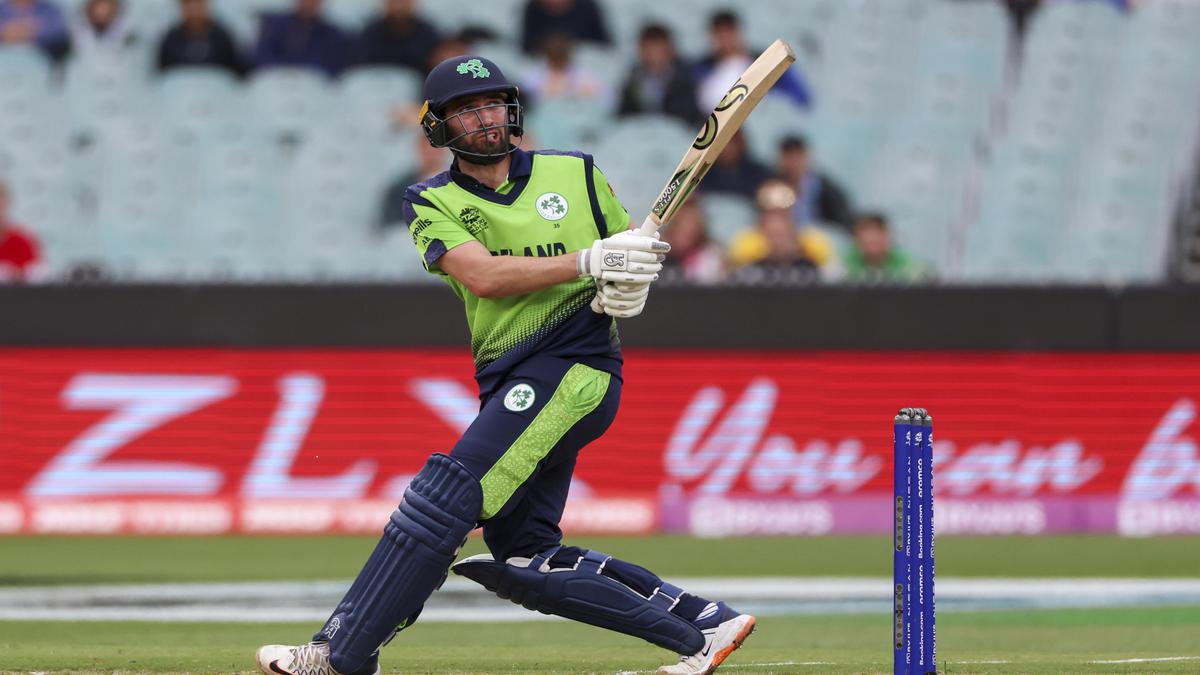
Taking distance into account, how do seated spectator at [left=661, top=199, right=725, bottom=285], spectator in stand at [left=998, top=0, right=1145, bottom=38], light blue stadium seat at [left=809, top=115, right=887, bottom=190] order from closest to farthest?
seated spectator at [left=661, top=199, right=725, bottom=285]
light blue stadium seat at [left=809, top=115, right=887, bottom=190]
spectator in stand at [left=998, top=0, right=1145, bottom=38]

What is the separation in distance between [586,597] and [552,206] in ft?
3.91

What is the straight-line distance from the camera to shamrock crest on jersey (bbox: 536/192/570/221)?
5.41 m

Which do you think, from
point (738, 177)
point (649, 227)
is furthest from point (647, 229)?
point (738, 177)

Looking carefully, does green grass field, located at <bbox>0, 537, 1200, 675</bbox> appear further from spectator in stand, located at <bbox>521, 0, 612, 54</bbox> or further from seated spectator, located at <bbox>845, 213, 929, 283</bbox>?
spectator in stand, located at <bbox>521, 0, 612, 54</bbox>

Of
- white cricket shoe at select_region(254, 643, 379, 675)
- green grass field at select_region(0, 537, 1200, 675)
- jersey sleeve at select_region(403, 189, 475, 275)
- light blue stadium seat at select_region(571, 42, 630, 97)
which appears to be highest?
light blue stadium seat at select_region(571, 42, 630, 97)

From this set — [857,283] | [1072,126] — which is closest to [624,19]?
[1072,126]

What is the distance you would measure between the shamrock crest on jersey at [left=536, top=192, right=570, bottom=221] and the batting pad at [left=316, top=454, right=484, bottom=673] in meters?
0.80

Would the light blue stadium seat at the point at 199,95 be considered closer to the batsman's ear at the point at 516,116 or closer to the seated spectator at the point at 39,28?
the seated spectator at the point at 39,28

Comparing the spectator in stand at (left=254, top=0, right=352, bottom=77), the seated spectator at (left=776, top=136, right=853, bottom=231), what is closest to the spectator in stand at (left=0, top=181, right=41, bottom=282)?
the spectator in stand at (left=254, top=0, right=352, bottom=77)

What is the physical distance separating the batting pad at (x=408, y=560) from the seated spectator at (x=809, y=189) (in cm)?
887

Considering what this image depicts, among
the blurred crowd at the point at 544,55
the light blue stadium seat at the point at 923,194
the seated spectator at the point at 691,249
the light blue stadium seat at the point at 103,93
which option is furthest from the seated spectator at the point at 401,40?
the light blue stadium seat at the point at 923,194

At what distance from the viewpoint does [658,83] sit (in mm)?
14570

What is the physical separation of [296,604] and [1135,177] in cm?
888

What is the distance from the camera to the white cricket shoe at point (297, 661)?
530 centimetres
